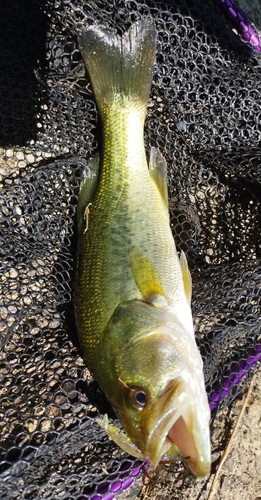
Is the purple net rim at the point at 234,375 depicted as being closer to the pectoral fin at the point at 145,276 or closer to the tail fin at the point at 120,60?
the pectoral fin at the point at 145,276

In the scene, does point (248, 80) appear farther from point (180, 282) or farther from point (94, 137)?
point (180, 282)

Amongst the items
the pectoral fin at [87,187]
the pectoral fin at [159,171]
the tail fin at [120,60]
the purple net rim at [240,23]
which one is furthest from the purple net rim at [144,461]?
the purple net rim at [240,23]

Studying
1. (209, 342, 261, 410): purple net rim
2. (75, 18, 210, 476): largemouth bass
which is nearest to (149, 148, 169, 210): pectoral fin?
(75, 18, 210, 476): largemouth bass

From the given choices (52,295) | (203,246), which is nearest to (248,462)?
(203,246)

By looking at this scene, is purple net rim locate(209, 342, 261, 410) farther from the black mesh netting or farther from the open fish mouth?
the open fish mouth

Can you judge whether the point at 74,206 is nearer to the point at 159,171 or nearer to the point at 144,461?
the point at 159,171

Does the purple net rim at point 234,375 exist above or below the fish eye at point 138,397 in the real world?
below

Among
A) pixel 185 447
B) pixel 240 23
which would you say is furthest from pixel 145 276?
pixel 240 23
